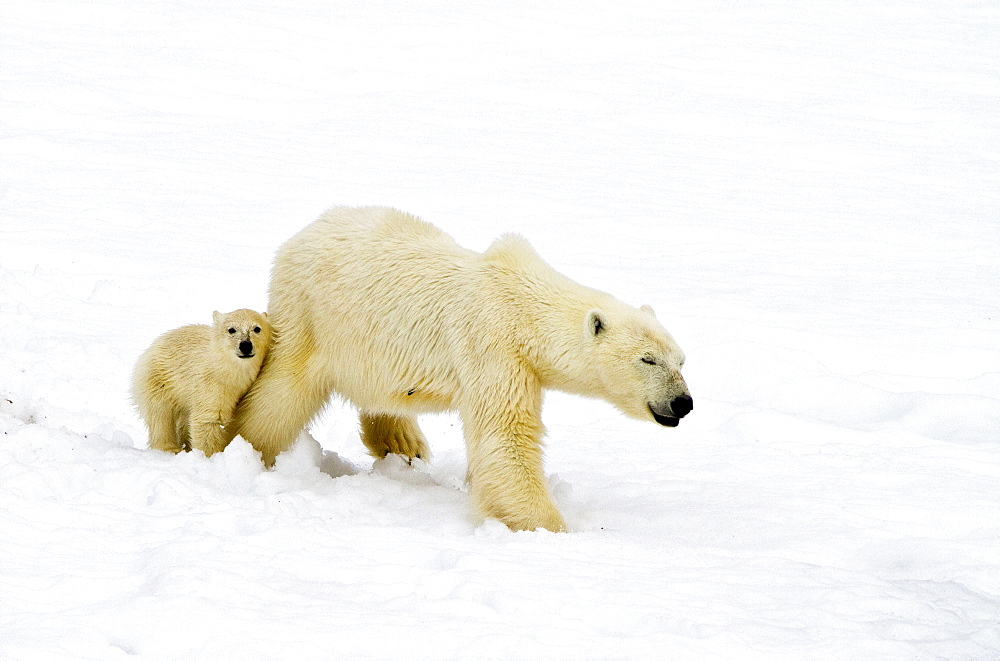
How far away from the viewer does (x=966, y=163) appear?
17047 mm

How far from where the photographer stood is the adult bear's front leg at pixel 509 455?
5.04 metres

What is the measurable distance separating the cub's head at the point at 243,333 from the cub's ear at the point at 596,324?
1750 mm

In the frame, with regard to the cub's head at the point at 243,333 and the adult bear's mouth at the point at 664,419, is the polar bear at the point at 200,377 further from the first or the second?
the adult bear's mouth at the point at 664,419

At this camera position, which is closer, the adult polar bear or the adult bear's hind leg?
the adult polar bear

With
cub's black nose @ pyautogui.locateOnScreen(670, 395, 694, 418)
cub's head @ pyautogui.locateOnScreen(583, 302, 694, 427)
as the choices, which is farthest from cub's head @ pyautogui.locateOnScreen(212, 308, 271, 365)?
cub's black nose @ pyautogui.locateOnScreen(670, 395, 694, 418)

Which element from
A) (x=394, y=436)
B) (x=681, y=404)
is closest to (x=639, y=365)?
(x=681, y=404)

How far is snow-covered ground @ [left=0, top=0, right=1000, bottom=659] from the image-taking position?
374cm

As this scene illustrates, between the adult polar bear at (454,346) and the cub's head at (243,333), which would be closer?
the adult polar bear at (454,346)

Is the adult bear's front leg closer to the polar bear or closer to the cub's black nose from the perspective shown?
the cub's black nose

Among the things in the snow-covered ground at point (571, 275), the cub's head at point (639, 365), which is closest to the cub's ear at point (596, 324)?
the cub's head at point (639, 365)

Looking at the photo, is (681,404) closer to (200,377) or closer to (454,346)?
(454,346)

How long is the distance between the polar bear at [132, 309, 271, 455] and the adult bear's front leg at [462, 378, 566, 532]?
4.01 ft

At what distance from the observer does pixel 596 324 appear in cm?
518

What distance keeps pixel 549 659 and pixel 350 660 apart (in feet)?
2.01
